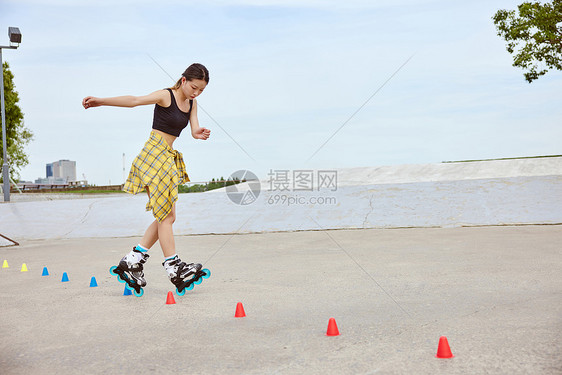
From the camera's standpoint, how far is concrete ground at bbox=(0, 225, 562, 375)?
3.11 m

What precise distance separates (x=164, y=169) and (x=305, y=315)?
201 centimetres

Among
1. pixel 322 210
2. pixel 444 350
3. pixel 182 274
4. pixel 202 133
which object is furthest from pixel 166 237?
pixel 322 210

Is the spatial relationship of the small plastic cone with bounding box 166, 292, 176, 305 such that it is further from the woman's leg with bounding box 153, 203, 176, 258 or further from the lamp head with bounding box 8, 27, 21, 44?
the lamp head with bounding box 8, 27, 21, 44

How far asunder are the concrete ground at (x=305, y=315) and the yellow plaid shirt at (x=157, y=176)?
91 centimetres

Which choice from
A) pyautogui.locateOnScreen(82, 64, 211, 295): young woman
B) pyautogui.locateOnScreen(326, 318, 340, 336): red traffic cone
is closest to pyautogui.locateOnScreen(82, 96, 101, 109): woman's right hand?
pyautogui.locateOnScreen(82, 64, 211, 295): young woman

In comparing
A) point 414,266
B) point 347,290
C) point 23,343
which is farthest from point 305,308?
point 414,266

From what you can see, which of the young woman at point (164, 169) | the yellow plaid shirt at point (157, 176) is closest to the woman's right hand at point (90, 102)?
the young woman at point (164, 169)

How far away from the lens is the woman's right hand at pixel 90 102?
189 inches

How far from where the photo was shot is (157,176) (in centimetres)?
513

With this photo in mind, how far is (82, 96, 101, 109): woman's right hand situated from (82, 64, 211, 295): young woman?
0.23m

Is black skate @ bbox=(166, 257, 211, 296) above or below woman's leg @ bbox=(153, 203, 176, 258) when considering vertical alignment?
below

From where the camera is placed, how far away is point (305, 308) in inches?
177

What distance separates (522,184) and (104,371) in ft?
40.7

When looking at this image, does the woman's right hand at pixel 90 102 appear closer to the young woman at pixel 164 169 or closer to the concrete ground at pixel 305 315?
the young woman at pixel 164 169
